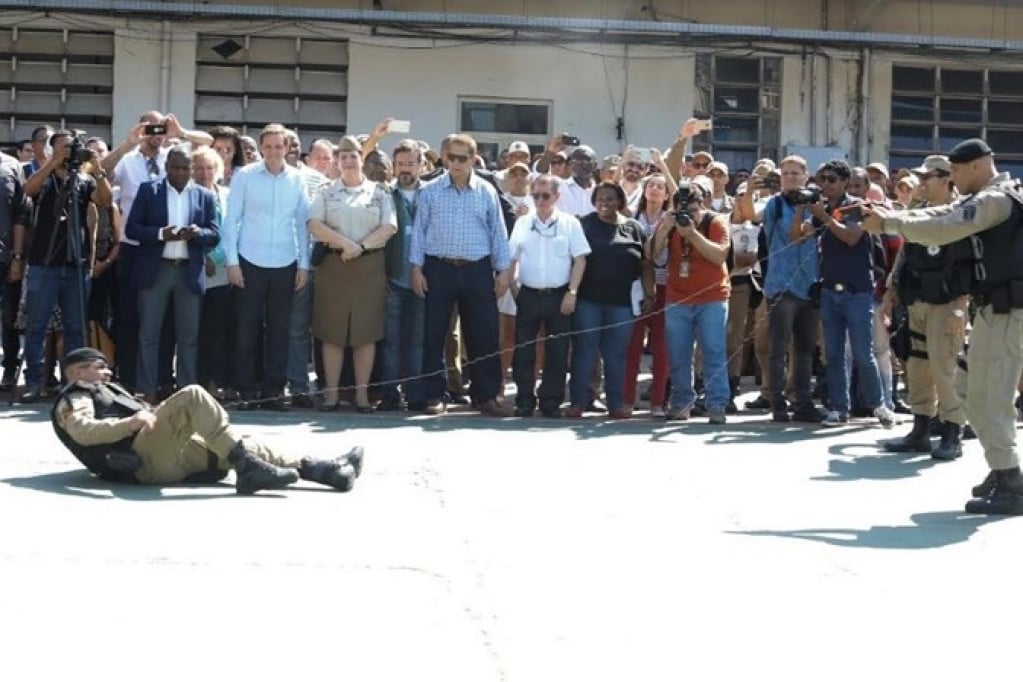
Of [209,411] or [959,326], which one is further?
[959,326]

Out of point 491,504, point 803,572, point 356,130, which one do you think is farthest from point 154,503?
point 356,130

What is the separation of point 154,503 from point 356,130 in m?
14.8

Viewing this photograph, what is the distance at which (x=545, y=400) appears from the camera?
12.8 meters

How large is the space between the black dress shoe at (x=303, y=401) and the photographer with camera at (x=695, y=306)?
2.84m

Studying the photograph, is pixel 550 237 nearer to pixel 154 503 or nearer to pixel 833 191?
pixel 833 191

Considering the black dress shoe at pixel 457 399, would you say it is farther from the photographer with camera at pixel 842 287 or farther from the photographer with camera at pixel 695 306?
the photographer with camera at pixel 842 287

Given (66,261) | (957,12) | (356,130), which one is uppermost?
(957,12)

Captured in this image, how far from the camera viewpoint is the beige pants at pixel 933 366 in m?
10.7

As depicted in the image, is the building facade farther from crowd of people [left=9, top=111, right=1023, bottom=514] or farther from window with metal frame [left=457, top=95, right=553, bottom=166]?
crowd of people [left=9, top=111, right=1023, bottom=514]

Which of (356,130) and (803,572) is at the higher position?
(356,130)

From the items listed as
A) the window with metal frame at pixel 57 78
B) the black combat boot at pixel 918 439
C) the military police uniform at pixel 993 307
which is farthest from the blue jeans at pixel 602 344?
the window with metal frame at pixel 57 78

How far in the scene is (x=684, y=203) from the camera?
12531 mm

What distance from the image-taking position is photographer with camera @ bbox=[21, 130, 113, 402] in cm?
1230

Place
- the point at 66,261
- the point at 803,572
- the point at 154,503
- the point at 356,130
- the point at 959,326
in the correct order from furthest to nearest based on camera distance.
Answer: the point at 356,130, the point at 66,261, the point at 959,326, the point at 154,503, the point at 803,572
